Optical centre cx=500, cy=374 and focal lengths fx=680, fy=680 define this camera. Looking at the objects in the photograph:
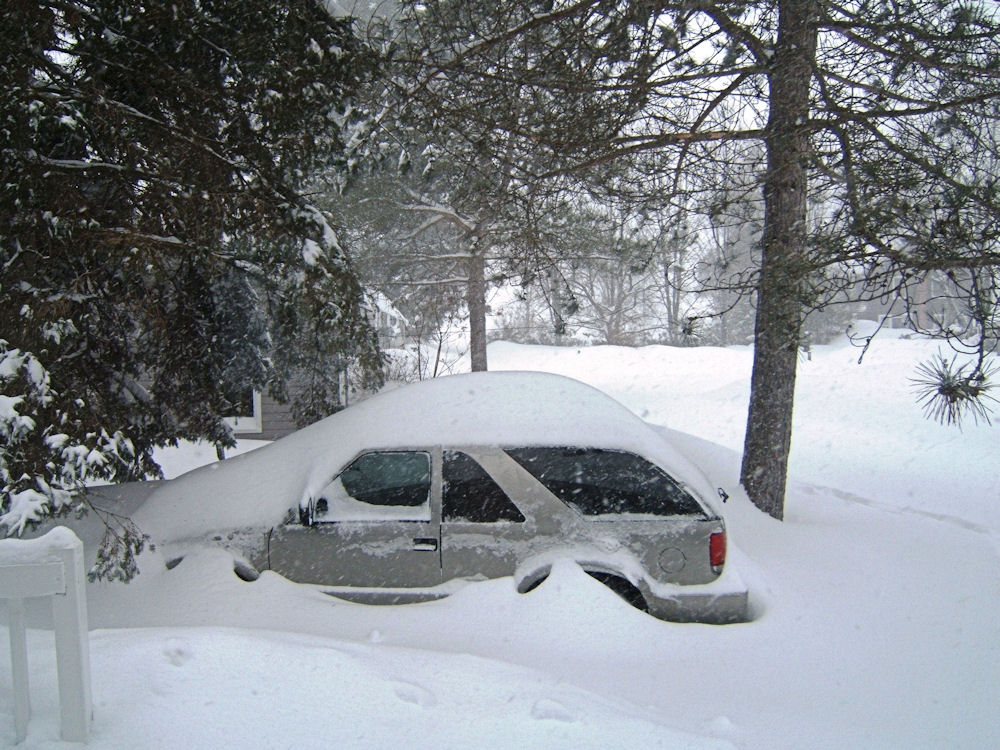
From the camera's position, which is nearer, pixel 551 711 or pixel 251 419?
pixel 551 711

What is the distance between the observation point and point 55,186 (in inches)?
173

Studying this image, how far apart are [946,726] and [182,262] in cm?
595

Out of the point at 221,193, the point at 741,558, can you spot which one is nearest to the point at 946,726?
the point at 741,558

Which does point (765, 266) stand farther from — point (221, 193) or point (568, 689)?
point (221, 193)

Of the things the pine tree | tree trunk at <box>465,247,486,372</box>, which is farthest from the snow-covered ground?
tree trunk at <box>465,247,486,372</box>

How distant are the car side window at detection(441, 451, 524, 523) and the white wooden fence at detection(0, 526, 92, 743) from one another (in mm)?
2254

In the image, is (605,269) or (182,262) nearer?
(182,262)

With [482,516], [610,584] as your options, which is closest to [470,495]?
[482,516]

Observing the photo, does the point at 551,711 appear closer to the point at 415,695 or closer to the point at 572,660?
the point at 415,695

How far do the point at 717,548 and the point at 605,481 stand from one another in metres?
0.78

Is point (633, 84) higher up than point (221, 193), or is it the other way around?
point (633, 84)

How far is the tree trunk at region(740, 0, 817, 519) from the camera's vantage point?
17.1 feet

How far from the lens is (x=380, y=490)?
14.5 feet

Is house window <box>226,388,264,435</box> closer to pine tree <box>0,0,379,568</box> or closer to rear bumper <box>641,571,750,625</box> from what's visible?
pine tree <box>0,0,379,568</box>
